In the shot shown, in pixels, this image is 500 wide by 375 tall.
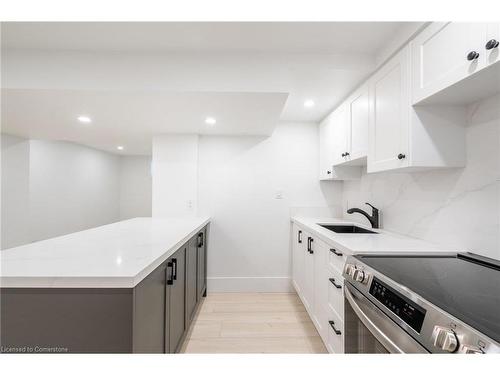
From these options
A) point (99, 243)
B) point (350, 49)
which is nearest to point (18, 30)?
point (99, 243)

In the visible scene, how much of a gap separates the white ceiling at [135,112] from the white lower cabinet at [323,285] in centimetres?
129

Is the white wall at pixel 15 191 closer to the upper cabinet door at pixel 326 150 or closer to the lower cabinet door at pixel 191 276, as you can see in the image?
the lower cabinet door at pixel 191 276

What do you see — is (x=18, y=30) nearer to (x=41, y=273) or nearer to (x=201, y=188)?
(x=41, y=273)

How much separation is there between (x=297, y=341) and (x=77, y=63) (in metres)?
2.85

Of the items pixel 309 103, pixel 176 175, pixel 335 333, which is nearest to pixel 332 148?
pixel 309 103

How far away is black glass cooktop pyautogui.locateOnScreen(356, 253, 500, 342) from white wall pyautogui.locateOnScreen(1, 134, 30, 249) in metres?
4.73

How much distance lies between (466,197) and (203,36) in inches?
76.5

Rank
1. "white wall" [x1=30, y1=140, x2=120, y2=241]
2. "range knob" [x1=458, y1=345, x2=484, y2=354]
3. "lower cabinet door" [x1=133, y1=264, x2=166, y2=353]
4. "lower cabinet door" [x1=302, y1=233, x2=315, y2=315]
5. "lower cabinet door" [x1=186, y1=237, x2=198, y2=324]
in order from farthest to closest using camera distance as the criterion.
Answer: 1. "white wall" [x1=30, y1=140, x2=120, y2=241]
2. "lower cabinet door" [x1=302, y1=233, x2=315, y2=315]
3. "lower cabinet door" [x1=186, y1=237, x2=198, y2=324]
4. "lower cabinet door" [x1=133, y1=264, x2=166, y2=353]
5. "range knob" [x1=458, y1=345, x2=484, y2=354]

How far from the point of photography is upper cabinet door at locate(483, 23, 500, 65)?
92 centimetres

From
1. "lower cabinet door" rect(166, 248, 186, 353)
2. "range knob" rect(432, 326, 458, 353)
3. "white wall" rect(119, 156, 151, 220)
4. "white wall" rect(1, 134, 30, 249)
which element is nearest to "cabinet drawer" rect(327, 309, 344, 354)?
"range knob" rect(432, 326, 458, 353)

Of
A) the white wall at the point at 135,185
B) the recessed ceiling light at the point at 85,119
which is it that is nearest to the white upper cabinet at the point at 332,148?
the recessed ceiling light at the point at 85,119

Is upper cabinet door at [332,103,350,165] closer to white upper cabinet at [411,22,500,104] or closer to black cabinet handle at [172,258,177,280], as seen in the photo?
white upper cabinet at [411,22,500,104]

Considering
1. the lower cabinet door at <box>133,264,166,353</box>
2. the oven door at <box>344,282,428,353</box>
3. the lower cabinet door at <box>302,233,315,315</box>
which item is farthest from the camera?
the lower cabinet door at <box>302,233,315,315</box>

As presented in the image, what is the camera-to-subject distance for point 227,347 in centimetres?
195
